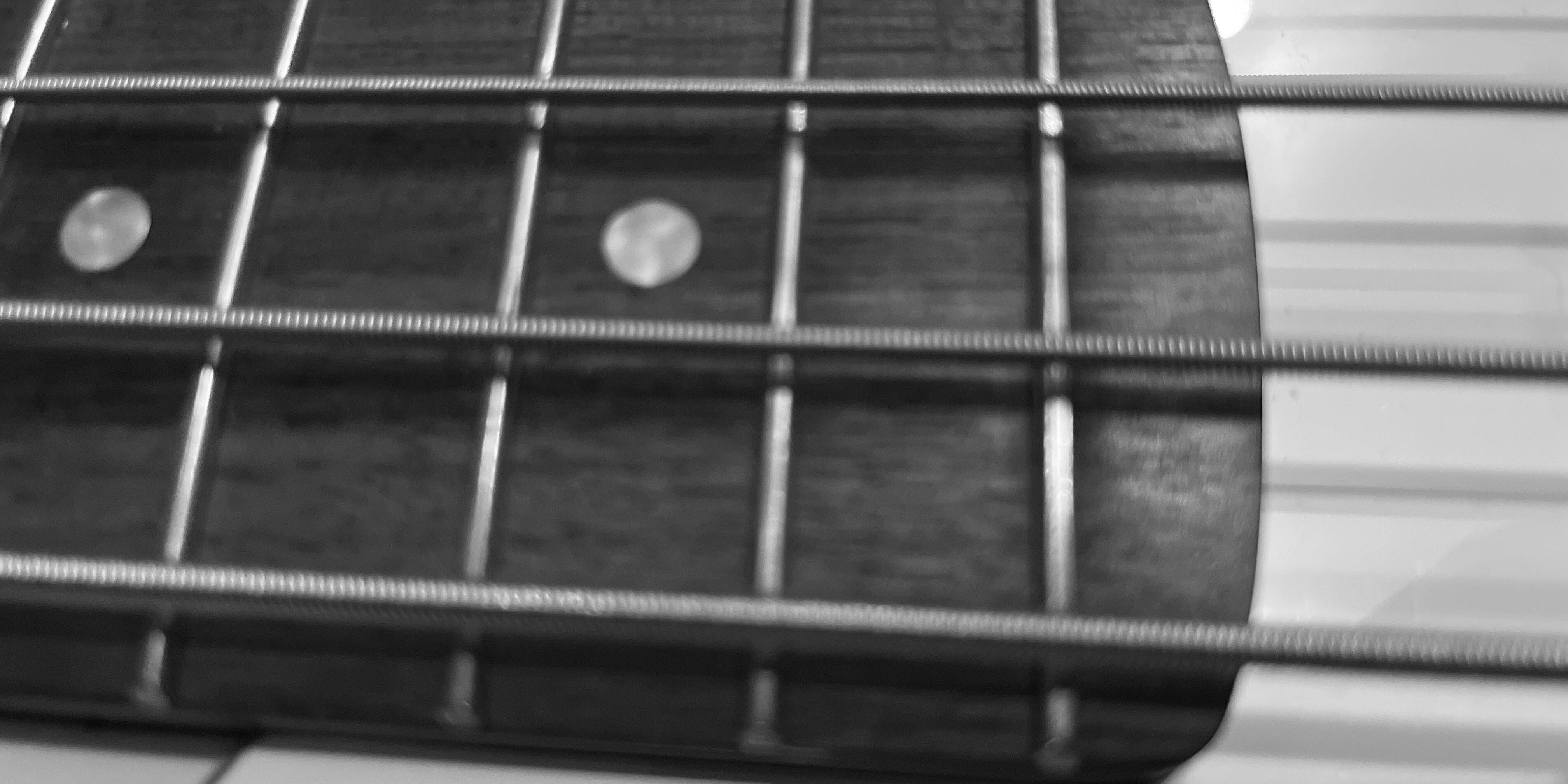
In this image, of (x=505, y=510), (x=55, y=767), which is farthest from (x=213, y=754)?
(x=505, y=510)

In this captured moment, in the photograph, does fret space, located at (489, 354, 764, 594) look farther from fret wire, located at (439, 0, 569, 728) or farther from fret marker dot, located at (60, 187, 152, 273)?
fret marker dot, located at (60, 187, 152, 273)

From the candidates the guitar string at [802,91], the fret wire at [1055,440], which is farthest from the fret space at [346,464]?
the fret wire at [1055,440]

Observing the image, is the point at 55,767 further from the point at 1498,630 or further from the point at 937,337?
the point at 1498,630

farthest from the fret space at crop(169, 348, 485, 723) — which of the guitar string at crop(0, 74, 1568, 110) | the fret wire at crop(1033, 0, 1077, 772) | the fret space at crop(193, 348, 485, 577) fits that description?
the fret wire at crop(1033, 0, 1077, 772)

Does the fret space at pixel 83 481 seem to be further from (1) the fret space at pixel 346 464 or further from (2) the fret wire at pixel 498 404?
(2) the fret wire at pixel 498 404

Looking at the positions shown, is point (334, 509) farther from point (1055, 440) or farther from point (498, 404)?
point (1055, 440)

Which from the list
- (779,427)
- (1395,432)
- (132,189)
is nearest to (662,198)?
(779,427)
